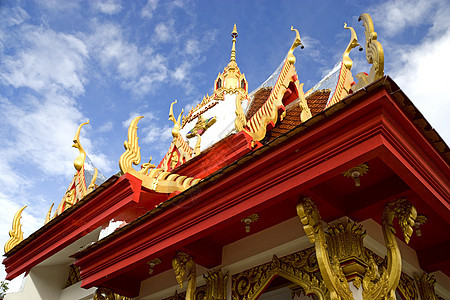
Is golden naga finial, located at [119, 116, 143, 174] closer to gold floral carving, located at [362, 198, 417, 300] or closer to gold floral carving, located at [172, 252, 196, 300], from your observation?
gold floral carving, located at [172, 252, 196, 300]

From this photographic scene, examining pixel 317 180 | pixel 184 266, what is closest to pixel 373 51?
pixel 317 180

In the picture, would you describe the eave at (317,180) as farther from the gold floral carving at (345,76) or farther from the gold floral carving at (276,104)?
the gold floral carving at (345,76)

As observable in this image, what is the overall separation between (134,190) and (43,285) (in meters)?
3.20

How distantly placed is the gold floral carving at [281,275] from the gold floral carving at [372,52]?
1693 mm

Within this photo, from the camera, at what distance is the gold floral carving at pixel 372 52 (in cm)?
383

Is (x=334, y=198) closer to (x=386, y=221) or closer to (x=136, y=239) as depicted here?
(x=386, y=221)

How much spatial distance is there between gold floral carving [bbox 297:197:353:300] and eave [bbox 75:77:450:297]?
138mm

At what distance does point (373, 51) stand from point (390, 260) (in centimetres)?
176

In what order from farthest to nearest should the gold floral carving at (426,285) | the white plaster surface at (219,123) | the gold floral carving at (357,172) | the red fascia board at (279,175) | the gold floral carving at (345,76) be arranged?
the white plaster surface at (219,123) < the gold floral carving at (345,76) < the gold floral carving at (426,285) < the gold floral carving at (357,172) < the red fascia board at (279,175)

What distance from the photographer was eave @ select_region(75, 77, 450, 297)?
11.1ft

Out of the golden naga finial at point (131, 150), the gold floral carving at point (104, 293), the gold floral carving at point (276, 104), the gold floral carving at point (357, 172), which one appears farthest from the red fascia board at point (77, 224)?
the gold floral carving at point (357, 172)

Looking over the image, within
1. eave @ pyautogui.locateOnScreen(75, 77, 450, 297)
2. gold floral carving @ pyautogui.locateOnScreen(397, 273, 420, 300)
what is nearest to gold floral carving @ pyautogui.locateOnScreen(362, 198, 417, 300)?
eave @ pyautogui.locateOnScreen(75, 77, 450, 297)

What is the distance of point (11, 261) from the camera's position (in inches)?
321


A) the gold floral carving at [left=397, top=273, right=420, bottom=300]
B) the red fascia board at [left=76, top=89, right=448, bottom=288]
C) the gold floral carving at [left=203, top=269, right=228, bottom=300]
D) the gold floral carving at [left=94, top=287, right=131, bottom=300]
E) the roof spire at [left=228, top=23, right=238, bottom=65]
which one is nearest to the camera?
the red fascia board at [left=76, top=89, right=448, bottom=288]
